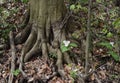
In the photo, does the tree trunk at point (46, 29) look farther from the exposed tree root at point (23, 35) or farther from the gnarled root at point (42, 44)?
the exposed tree root at point (23, 35)

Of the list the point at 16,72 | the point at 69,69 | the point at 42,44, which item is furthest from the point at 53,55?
the point at 16,72

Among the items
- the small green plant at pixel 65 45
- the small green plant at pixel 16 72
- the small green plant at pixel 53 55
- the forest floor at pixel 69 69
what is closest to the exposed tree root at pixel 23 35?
the forest floor at pixel 69 69

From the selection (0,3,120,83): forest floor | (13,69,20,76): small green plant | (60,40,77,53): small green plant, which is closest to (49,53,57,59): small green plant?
(0,3,120,83): forest floor

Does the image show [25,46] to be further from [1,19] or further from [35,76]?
[1,19]

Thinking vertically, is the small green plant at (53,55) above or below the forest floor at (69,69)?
above

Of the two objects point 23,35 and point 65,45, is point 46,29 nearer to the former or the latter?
point 23,35

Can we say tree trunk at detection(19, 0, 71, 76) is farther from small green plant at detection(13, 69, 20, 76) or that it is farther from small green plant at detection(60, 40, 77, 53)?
small green plant at detection(60, 40, 77, 53)

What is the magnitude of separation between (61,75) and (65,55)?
49 cm

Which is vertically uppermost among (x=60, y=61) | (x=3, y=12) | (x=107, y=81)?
(x=3, y=12)

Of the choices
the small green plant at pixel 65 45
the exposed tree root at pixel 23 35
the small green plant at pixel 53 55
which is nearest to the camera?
the small green plant at pixel 65 45

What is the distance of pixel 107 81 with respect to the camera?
4.88m

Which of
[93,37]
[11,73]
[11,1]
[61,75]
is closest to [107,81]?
[61,75]

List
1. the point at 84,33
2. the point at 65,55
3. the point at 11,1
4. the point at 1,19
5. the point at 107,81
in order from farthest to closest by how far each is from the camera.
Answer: the point at 11,1
the point at 1,19
the point at 84,33
the point at 65,55
the point at 107,81

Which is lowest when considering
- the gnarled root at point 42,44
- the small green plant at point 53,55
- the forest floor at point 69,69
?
the forest floor at point 69,69
